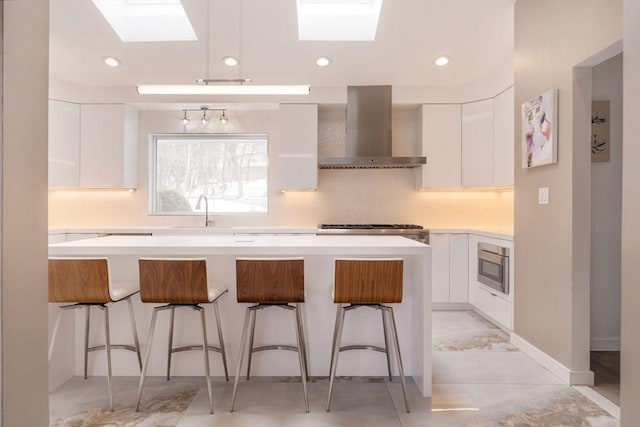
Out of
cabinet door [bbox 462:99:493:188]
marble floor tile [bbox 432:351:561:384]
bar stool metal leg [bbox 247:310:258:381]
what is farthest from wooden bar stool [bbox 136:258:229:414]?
cabinet door [bbox 462:99:493:188]

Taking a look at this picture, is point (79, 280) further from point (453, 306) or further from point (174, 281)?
point (453, 306)

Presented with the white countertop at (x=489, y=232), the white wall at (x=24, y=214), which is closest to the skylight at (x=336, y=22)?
the white countertop at (x=489, y=232)

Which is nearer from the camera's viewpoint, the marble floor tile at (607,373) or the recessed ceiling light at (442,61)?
the marble floor tile at (607,373)

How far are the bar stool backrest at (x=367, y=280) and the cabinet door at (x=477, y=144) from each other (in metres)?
2.59

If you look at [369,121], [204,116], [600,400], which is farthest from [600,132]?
[204,116]

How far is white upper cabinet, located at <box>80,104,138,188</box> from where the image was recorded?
14.6 ft

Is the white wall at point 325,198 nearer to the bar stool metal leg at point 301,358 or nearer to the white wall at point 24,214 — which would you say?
the bar stool metal leg at point 301,358

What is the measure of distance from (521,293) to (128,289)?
2.87 metres

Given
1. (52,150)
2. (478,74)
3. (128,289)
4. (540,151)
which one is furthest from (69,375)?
(478,74)

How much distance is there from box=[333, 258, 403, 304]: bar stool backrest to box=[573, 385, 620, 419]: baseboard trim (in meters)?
1.35

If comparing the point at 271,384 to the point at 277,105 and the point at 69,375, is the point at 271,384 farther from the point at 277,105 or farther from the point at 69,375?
the point at 277,105

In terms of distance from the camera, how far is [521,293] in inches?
121

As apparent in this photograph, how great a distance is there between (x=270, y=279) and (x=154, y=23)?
3.19 m

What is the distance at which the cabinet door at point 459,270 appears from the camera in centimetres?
428
